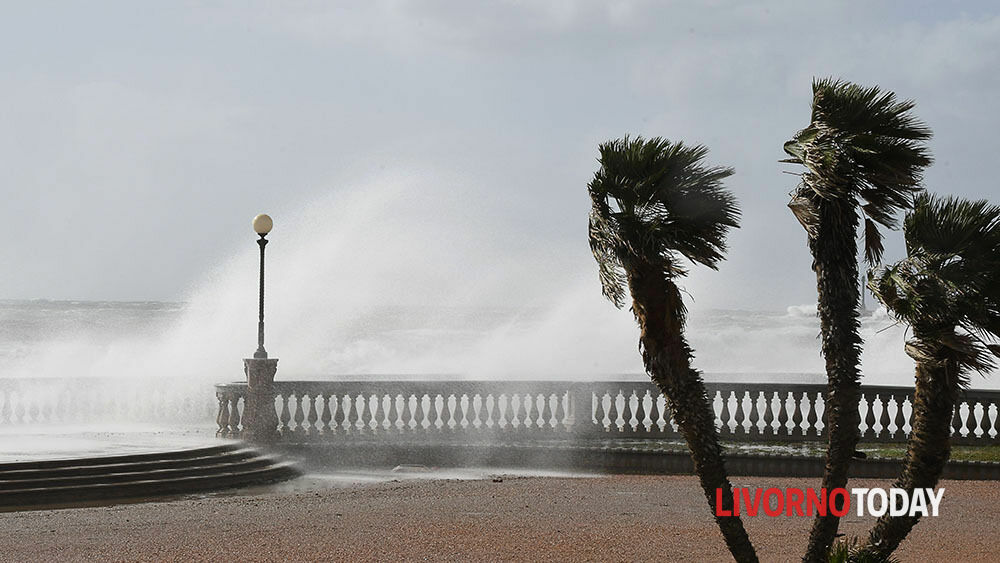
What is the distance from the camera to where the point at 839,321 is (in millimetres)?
7465

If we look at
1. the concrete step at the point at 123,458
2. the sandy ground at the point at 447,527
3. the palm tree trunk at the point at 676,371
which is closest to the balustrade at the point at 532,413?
the concrete step at the point at 123,458

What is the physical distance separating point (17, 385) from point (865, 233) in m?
17.2

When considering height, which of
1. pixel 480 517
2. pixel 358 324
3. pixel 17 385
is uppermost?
pixel 358 324

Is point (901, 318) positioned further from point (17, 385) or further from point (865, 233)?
point (17, 385)

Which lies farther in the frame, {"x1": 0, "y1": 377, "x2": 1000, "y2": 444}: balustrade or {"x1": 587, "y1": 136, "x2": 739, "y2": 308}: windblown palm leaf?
{"x1": 0, "y1": 377, "x2": 1000, "y2": 444}: balustrade

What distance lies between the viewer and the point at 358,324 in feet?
230

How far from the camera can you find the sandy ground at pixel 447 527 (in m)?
10.1

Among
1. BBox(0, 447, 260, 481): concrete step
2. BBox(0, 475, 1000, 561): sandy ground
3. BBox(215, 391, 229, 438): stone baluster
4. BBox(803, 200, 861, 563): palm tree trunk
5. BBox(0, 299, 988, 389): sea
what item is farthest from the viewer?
BBox(0, 299, 988, 389): sea

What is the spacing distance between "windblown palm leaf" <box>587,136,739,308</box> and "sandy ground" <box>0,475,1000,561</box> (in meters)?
3.20

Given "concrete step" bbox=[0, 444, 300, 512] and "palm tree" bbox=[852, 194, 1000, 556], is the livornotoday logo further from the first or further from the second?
"concrete step" bbox=[0, 444, 300, 512]

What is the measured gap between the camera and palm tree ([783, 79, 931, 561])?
7422 millimetres

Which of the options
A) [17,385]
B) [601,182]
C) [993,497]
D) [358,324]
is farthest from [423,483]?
[358,324]

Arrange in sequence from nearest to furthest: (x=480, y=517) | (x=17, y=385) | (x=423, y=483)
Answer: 1. (x=480, y=517)
2. (x=423, y=483)
3. (x=17, y=385)

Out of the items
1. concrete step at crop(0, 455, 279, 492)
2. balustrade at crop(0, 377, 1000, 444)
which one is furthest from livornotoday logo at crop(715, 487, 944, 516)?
concrete step at crop(0, 455, 279, 492)
